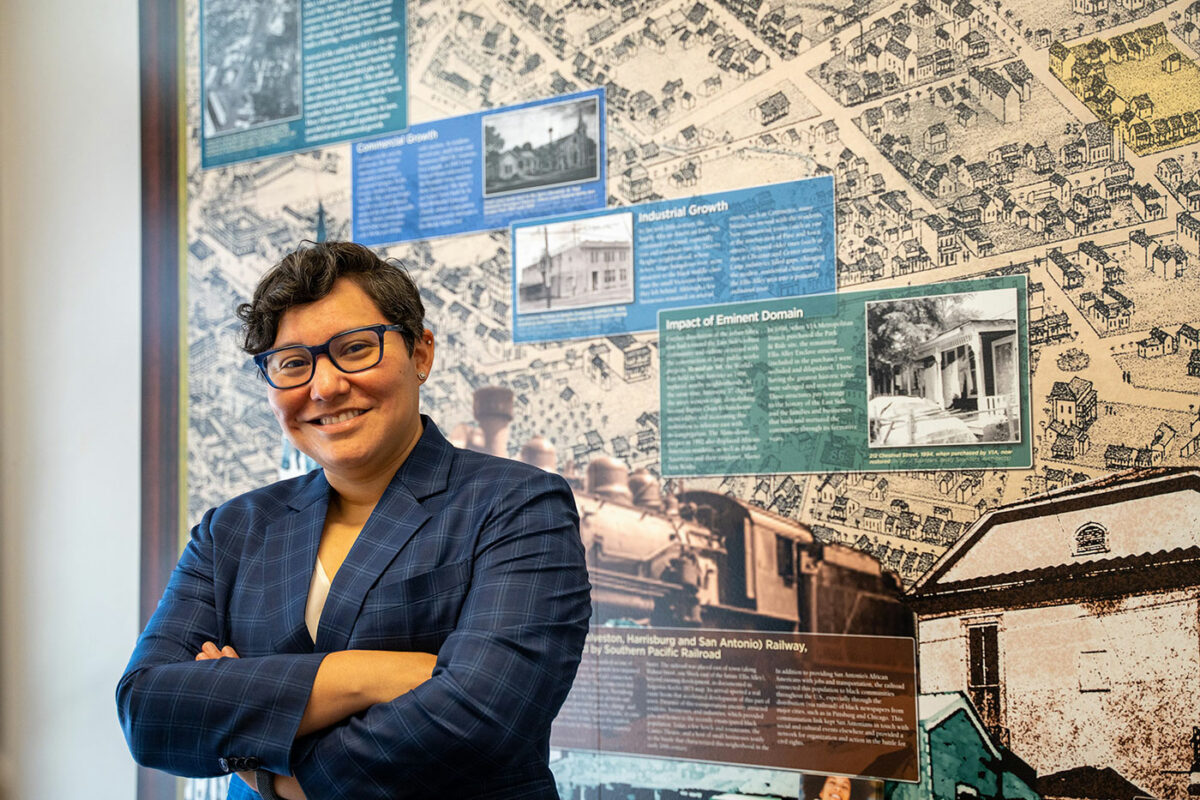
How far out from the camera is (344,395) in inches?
58.2

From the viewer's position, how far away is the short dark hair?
1496mm

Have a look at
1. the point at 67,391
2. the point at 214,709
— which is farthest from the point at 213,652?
the point at 67,391

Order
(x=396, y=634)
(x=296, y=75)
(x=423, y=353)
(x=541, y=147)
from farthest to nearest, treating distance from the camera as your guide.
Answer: (x=296, y=75) → (x=541, y=147) → (x=423, y=353) → (x=396, y=634)

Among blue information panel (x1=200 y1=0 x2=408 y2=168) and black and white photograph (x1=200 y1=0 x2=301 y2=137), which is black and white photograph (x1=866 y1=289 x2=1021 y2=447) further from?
black and white photograph (x1=200 y1=0 x2=301 y2=137)

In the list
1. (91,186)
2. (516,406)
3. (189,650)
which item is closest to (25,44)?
(91,186)

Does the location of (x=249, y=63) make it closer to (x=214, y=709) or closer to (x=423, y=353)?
(x=423, y=353)

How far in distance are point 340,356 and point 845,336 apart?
3.07ft

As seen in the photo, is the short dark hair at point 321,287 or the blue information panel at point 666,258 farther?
the blue information panel at point 666,258

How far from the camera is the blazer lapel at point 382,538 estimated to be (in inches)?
55.9

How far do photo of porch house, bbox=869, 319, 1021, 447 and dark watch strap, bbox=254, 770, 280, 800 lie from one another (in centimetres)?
113

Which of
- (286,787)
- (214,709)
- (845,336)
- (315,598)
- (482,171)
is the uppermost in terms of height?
(482,171)

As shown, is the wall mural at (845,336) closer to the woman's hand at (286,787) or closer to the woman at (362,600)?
the woman at (362,600)

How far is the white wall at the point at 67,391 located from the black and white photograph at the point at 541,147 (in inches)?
41.7

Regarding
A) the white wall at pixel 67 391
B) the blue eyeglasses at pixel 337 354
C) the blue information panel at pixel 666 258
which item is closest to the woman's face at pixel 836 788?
the blue information panel at pixel 666 258
